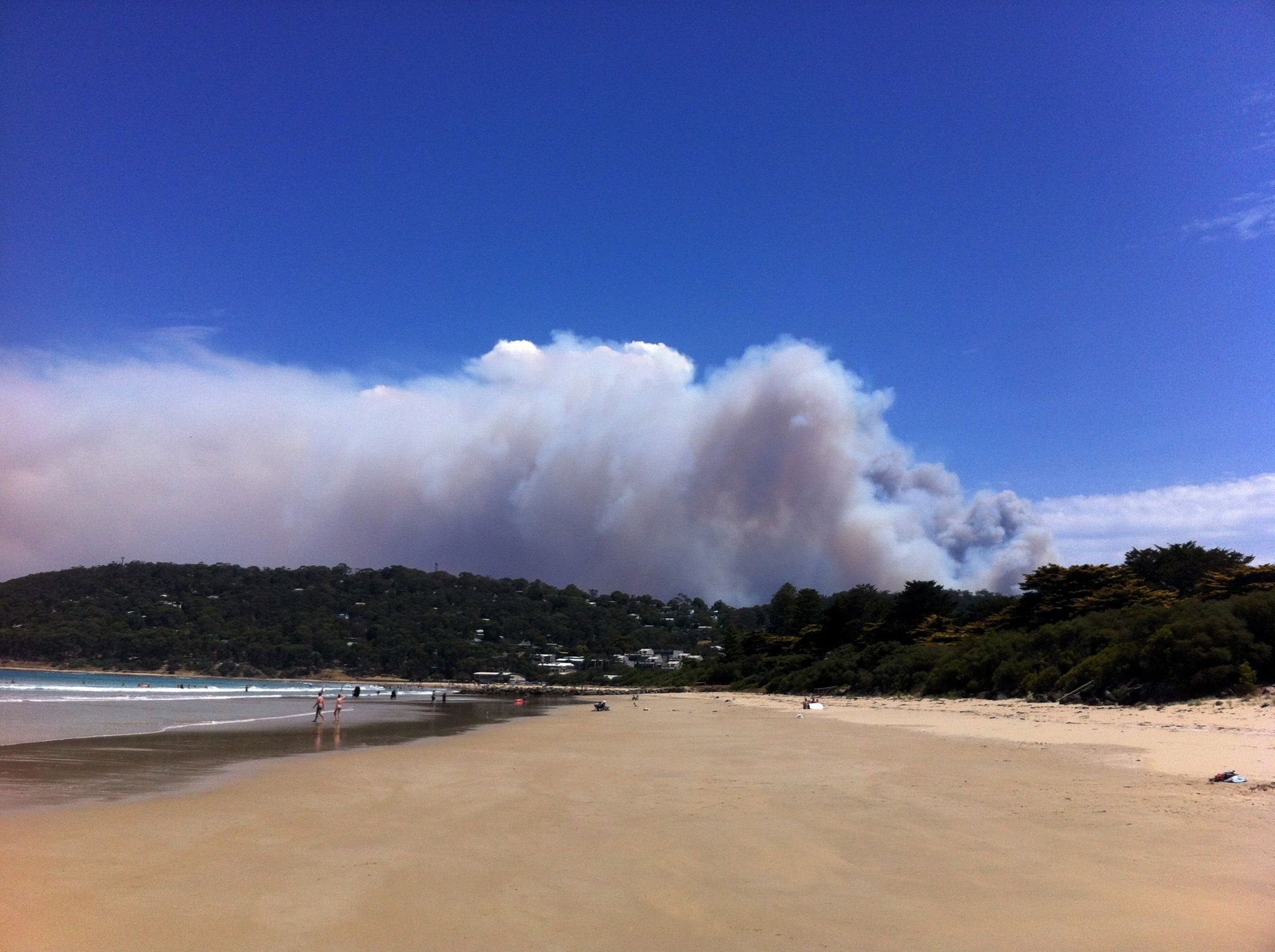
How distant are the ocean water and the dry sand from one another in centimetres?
268

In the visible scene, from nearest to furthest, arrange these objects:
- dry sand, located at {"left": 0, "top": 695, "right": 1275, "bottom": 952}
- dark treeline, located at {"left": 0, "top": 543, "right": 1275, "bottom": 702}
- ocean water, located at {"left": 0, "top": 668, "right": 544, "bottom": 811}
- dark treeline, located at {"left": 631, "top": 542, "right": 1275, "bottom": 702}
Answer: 1. dry sand, located at {"left": 0, "top": 695, "right": 1275, "bottom": 952}
2. ocean water, located at {"left": 0, "top": 668, "right": 544, "bottom": 811}
3. dark treeline, located at {"left": 631, "top": 542, "right": 1275, "bottom": 702}
4. dark treeline, located at {"left": 0, "top": 543, "right": 1275, "bottom": 702}

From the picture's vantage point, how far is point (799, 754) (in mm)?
17375

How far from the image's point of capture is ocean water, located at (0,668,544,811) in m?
13.7

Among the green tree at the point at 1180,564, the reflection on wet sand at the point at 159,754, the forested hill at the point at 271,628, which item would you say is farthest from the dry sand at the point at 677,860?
the forested hill at the point at 271,628

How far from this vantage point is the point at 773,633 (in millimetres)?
97625

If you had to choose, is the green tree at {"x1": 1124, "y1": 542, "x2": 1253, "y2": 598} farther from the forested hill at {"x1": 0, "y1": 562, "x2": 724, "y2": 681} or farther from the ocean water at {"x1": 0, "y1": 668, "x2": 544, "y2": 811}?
the forested hill at {"x1": 0, "y1": 562, "x2": 724, "y2": 681}

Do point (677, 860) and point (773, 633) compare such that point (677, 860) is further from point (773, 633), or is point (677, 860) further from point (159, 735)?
point (773, 633)

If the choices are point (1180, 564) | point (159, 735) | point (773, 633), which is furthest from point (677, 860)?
point (773, 633)

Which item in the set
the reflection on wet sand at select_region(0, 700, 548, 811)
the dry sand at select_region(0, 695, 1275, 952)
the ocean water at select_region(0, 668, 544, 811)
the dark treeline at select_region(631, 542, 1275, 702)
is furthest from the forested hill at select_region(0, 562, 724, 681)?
the dry sand at select_region(0, 695, 1275, 952)

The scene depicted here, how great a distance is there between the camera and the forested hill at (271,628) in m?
148

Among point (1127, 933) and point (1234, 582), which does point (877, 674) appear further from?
point (1127, 933)

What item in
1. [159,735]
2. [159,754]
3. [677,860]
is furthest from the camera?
[159,735]

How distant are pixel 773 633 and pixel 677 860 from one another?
92672 mm

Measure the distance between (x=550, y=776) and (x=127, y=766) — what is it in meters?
9.23
